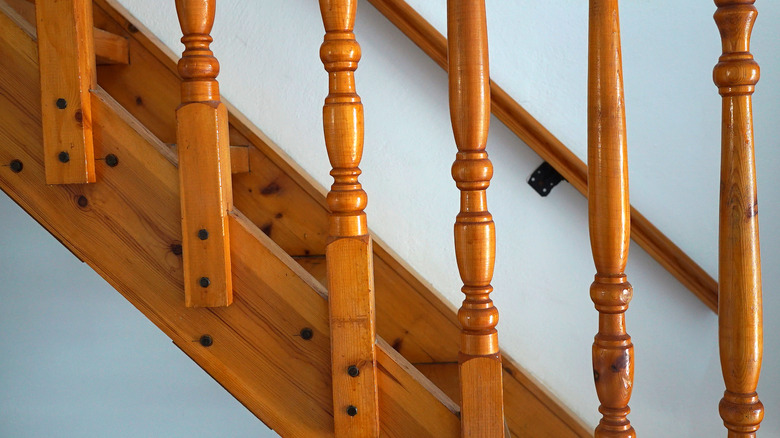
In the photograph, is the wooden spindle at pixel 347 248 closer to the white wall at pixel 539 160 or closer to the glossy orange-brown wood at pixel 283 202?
the glossy orange-brown wood at pixel 283 202

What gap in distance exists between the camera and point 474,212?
2.86ft

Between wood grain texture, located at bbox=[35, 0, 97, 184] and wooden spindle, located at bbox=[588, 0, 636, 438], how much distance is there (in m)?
0.72

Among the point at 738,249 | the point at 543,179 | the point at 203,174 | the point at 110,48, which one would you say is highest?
the point at 110,48

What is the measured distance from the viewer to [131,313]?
5.78 ft

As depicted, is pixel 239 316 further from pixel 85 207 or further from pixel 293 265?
pixel 85 207

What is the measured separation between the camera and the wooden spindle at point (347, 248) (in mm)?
871

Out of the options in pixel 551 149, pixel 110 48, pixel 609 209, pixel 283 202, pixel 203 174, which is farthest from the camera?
pixel 551 149

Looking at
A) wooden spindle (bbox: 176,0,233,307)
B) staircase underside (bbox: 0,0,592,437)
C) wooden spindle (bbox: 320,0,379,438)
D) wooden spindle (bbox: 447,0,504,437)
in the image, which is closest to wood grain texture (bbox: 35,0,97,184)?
staircase underside (bbox: 0,0,592,437)

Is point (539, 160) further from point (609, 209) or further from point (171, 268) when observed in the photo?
point (171, 268)

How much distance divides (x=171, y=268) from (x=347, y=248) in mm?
282

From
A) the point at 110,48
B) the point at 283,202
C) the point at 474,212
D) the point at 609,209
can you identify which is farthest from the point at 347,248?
the point at 110,48

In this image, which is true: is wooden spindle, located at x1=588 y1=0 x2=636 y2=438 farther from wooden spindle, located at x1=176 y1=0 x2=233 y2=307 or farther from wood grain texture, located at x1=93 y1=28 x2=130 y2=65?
wood grain texture, located at x1=93 y1=28 x2=130 y2=65

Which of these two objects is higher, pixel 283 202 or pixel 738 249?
pixel 283 202

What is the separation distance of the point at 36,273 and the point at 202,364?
1035mm
